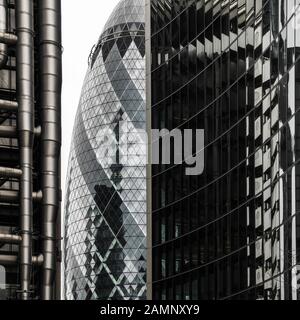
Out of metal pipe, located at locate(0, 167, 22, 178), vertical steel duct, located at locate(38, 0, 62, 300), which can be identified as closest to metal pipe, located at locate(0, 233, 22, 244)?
vertical steel duct, located at locate(38, 0, 62, 300)

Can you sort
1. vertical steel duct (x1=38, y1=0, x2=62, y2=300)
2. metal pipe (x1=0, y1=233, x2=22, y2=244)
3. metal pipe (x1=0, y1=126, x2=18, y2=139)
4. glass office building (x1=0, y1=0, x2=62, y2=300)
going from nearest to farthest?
metal pipe (x1=0, y1=233, x2=22, y2=244) → glass office building (x1=0, y1=0, x2=62, y2=300) → vertical steel duct (x1=38, y1=0, x2=62, y2=300) → metal pipe (x1=0, y1=126, x2=18, y2=139)

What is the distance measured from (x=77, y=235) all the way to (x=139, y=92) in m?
29.9

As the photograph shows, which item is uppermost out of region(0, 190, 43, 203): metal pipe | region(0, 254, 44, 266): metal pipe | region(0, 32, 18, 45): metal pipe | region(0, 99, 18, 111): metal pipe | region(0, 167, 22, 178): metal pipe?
region(0, 32, 18, 45): metal pipe

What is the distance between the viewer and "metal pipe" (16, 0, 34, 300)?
7512 centimetres

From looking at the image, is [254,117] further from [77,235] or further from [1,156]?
[77,235]

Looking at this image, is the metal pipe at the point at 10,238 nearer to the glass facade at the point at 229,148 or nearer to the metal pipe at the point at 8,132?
the metal pipe at the point at 8,132

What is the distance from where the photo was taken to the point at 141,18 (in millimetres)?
192500

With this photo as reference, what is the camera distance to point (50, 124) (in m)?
78.9

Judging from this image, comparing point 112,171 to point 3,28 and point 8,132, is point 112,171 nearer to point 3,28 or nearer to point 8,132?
point 3,28

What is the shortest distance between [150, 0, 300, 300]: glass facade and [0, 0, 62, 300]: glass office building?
17159 mm

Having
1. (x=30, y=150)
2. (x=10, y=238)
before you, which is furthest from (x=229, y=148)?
(x=30, y=150)

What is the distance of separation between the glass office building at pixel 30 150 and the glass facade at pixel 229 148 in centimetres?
1716

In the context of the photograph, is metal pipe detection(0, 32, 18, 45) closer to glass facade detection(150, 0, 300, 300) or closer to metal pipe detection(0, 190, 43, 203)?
metal pipe detection(0, 190, 43, 203)

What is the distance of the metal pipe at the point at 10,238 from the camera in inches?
2963
